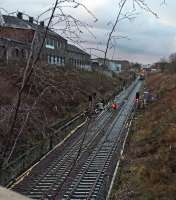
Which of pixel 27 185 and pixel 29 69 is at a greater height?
pixel 29 69

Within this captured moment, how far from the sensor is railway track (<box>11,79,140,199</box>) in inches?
733

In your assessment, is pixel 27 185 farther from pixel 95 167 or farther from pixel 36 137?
pixel 36 137

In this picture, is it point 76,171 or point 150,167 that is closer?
point 150,167

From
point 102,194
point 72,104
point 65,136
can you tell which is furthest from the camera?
point 72,104

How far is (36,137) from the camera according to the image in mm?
29891

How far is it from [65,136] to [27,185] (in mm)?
14414

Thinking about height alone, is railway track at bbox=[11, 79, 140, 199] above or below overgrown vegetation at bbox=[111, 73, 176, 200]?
below

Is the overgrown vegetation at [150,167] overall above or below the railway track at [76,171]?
above

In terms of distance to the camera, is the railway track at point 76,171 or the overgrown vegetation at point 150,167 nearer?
the overgrown vegetation at point 150,167

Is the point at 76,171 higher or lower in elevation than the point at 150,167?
lower

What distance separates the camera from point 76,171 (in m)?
23.3

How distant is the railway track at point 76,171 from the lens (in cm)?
1861

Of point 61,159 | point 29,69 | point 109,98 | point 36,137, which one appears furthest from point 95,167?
point 109,98

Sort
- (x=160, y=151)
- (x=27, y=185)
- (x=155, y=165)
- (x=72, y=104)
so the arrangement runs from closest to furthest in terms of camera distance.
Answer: (x=27, y=185) < (x=155, y=165) < (x=160, y=151) < (x=72, y=104)
